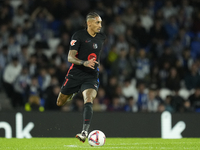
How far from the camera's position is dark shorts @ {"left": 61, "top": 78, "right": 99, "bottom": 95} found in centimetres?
691

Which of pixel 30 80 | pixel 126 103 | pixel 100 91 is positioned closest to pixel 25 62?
pixel 30 80

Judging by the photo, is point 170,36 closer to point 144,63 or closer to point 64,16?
point 144,63

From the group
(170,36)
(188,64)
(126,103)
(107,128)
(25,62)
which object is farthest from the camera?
(170,36)

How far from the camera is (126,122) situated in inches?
369

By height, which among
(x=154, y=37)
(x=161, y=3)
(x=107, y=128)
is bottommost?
(x=107, y=128)

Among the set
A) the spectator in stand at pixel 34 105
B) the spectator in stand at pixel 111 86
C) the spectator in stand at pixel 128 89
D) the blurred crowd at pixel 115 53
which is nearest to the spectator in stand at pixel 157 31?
the blurred crowd at pixel 115 53

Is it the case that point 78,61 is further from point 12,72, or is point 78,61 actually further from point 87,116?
point 12,72

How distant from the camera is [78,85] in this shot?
23.5ft

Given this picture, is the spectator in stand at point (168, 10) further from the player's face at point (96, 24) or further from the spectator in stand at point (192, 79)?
the player's face at point (96, 24)

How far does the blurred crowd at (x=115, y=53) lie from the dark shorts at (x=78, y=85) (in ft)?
10.7

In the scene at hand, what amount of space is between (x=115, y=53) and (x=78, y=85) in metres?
5.46

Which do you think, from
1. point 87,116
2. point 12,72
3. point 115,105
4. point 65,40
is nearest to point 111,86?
point 115,105

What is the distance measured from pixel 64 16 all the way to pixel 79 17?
57 cm

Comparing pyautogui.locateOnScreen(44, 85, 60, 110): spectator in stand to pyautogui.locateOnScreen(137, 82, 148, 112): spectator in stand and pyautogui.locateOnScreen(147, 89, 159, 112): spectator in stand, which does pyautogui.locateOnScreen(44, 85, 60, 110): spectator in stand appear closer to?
pyautogui.locateOnScreen(137, 82, 148, 112): spectator in stand
